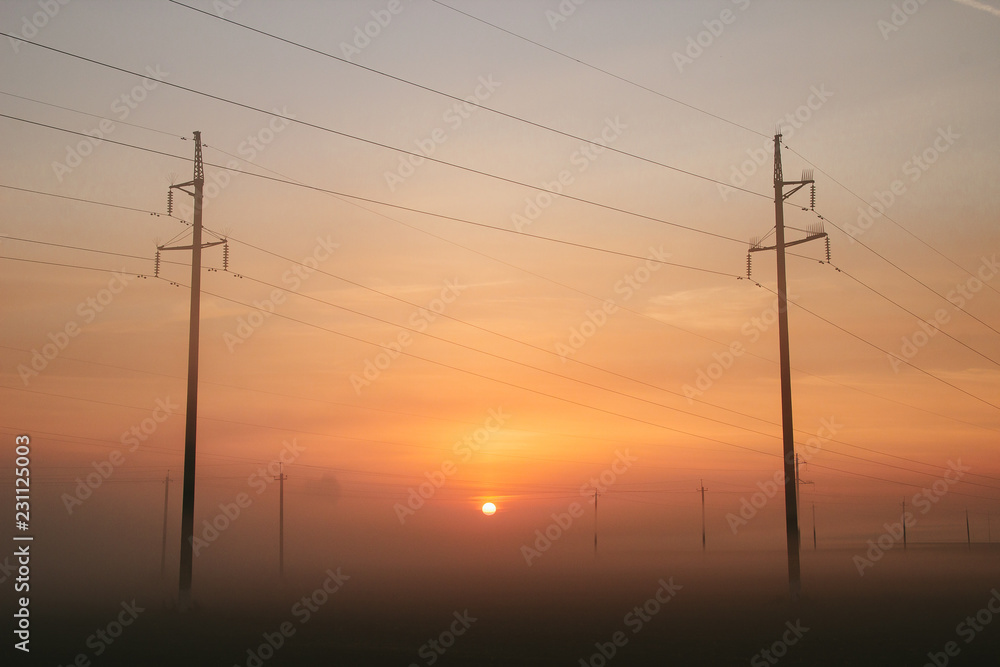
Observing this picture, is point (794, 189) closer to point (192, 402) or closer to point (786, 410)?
point (786, 410)

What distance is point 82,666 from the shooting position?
2350 centimetres

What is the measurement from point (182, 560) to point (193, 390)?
6.08 metres

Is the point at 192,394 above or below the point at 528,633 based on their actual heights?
above

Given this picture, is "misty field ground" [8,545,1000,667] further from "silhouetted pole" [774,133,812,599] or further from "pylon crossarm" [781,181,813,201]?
"pylon crossarm" [781,181,813,201]

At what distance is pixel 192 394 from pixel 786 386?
2339cm

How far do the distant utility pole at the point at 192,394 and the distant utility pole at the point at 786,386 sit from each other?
22421 millimetres

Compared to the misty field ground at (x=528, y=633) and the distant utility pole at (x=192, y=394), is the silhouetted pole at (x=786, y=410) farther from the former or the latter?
the distant utility pole at (x=192, y=394)

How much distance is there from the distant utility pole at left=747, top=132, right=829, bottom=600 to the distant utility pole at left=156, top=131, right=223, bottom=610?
2242 cm

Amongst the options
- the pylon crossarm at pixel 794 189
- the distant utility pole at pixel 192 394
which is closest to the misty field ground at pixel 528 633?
the distant utility pole at pixel 192 394

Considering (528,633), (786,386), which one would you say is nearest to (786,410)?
(786,386)

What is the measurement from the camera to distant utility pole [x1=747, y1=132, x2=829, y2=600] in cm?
3419

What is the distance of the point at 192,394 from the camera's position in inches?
1255

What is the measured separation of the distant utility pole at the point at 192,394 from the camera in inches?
1215

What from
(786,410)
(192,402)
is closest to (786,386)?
(786,410)
